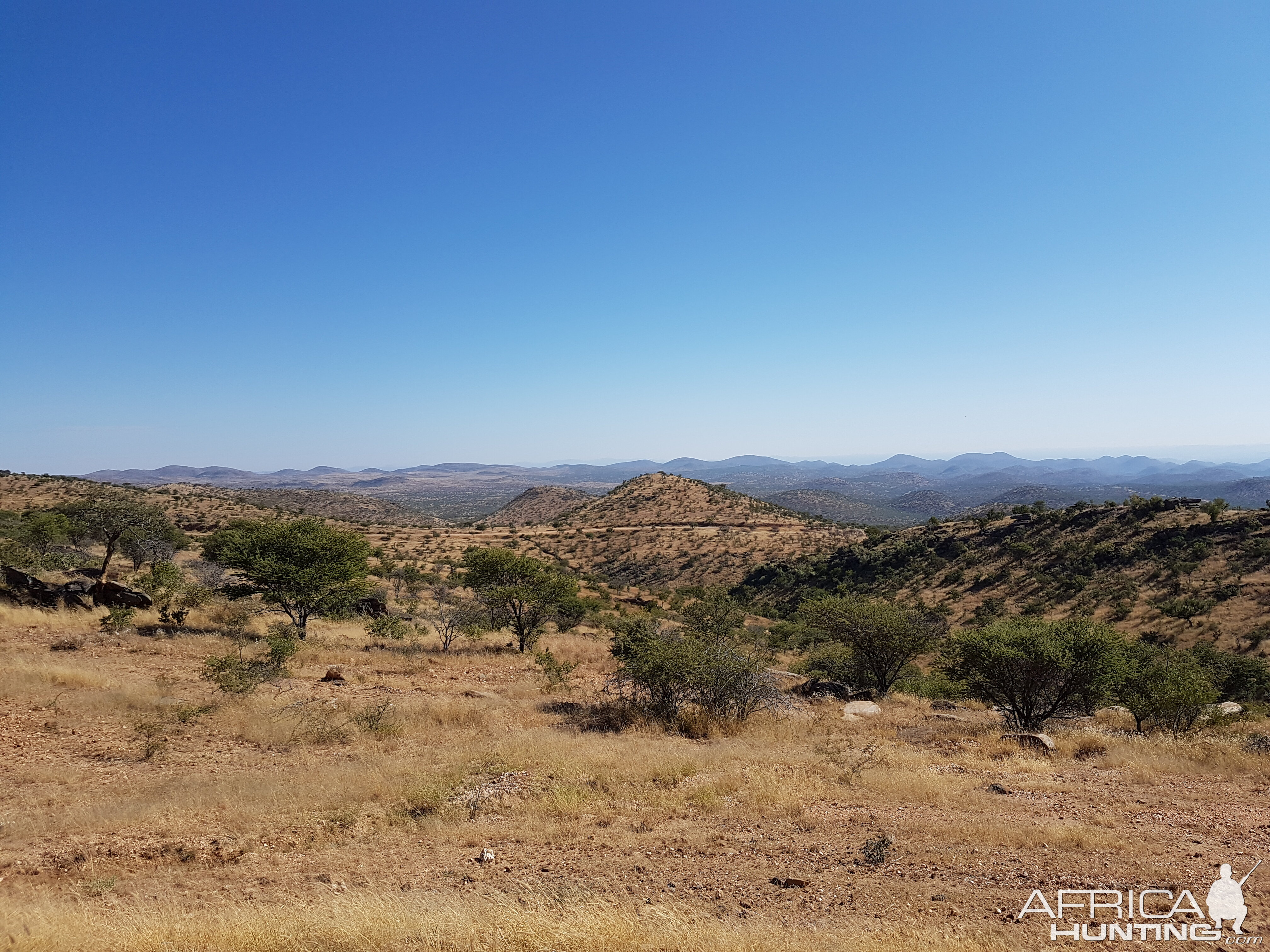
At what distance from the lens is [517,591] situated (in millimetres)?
24297

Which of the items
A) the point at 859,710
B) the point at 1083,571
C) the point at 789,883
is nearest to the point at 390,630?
the point at 859,710

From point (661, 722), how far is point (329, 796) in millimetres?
7797

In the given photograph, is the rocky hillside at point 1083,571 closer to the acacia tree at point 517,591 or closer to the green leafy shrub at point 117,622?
the acacia tree at point 517,591

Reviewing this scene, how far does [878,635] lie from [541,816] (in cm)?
1673

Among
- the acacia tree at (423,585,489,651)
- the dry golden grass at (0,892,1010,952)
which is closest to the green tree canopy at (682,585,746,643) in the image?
the acacia tree at (423,585,489,651)

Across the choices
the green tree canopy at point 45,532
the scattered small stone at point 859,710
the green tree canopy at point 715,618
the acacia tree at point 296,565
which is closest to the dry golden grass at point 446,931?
the scattered small stone at point 859,710


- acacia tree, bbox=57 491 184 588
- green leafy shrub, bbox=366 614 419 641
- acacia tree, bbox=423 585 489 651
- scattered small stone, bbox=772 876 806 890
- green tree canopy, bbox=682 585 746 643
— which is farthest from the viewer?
acacia tree, bbox=57 491 184 588

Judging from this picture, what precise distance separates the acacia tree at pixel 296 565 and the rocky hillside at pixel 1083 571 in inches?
1446

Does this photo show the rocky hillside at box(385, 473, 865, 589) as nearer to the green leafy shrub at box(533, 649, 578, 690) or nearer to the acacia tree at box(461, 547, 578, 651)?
the acacia tree at box(461, 547, 578, 651)

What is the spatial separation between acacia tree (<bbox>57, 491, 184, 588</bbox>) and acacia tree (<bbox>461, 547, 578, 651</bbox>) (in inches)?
562

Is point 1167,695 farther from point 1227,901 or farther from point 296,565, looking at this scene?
point 296,565

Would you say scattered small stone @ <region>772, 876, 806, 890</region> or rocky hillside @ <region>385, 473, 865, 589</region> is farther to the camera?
rocky hillside @ <region>385, 473, 865, 589</region>

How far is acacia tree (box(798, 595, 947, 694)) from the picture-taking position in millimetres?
21531

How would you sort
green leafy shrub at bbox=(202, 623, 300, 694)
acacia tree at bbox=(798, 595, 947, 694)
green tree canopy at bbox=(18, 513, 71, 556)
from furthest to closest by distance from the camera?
green tree canopy at bbox=(18, 513, 71, 556) → acacia tree at bbox=(798, 595, 947, 694) → green leafy shrub at bbox=(202, 623, 300, 694)
